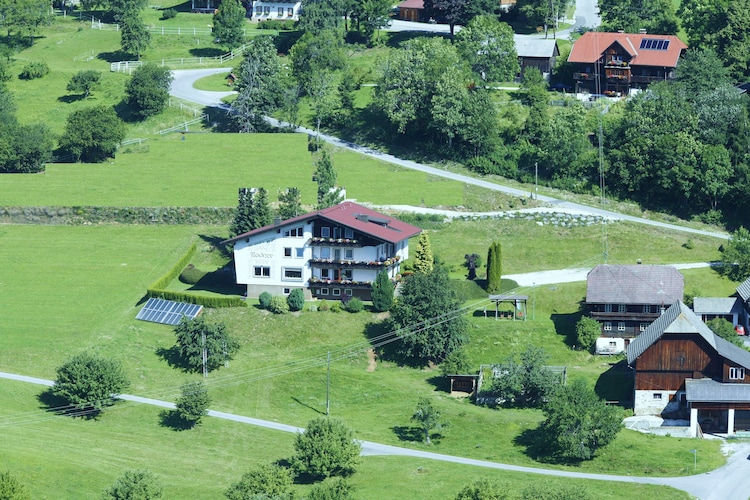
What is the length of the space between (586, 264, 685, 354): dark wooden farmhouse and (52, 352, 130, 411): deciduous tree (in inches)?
1707

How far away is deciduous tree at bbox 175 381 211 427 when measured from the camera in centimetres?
12900

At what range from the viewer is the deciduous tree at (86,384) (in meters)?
131

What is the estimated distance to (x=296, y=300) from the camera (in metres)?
149

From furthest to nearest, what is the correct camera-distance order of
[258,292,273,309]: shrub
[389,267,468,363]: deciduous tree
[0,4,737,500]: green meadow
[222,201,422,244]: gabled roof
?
1. [222,201,422,244]: gabled roof
2. [258,292,273,309]: shrub
3. [389,267,468,363]: deciduous tree
4. [0,4,737,500]: green meadow

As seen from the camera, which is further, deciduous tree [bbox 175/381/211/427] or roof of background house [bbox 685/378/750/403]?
deciduous tree [bbox 175/381/211/427]

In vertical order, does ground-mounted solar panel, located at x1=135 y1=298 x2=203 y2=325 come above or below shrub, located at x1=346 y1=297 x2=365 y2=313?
below

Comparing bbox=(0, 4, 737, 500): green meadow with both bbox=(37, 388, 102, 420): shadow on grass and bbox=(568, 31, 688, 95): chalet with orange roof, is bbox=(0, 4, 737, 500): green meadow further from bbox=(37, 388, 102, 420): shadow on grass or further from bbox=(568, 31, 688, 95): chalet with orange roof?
bbox=(568, 31, 688, 95): chalet with orange roof

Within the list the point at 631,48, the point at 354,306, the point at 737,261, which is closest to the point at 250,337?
the point at 354,306

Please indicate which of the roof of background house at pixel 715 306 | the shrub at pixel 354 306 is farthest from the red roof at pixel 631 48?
the shrub at pixel 354 306

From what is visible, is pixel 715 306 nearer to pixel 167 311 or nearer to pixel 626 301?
pixel 626 301

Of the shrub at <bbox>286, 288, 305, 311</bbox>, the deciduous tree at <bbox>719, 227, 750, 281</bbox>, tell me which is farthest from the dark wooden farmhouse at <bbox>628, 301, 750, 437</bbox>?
the shrub at <bbox>286, 288, 305, 311</bbox>

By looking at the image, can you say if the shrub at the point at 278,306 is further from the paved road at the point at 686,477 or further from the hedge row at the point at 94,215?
the hedge row at the point at 94,215

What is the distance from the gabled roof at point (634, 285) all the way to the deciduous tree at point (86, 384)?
142ft

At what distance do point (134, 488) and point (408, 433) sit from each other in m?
26.4
